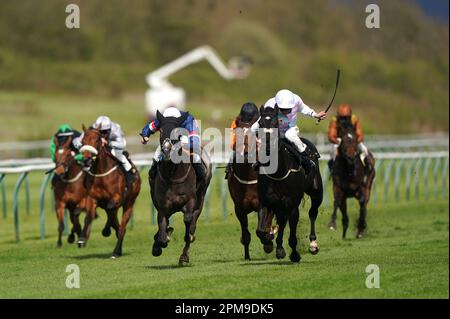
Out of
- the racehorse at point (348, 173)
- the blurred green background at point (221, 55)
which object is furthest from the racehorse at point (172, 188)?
the blurred green background at point (221, 55)

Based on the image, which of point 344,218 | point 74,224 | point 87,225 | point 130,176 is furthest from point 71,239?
point 344,218

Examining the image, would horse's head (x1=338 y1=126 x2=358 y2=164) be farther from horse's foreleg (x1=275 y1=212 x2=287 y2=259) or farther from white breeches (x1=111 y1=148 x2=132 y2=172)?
horse's foreleg (x1=275 y1=212 x2=287 y2=259)

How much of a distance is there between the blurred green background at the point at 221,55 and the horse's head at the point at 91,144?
23.3 metres

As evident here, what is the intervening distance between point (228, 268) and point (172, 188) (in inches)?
38.4

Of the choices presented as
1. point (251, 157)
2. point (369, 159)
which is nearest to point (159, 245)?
point (251, 157)

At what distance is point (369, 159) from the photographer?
17.4 metres

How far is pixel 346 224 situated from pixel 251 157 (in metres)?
4.86

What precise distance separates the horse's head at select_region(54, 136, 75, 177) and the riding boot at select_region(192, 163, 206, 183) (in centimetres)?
365

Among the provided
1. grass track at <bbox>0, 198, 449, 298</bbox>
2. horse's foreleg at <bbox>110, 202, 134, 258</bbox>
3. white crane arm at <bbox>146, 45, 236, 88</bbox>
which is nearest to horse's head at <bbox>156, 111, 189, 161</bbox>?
grass track at <bbox>0, 198, 449, 298</bbox>

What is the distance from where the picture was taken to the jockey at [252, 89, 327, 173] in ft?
38.6

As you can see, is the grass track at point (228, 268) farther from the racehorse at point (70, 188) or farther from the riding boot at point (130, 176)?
the riding boot at point (130, 176)

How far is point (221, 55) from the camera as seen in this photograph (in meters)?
58.4
